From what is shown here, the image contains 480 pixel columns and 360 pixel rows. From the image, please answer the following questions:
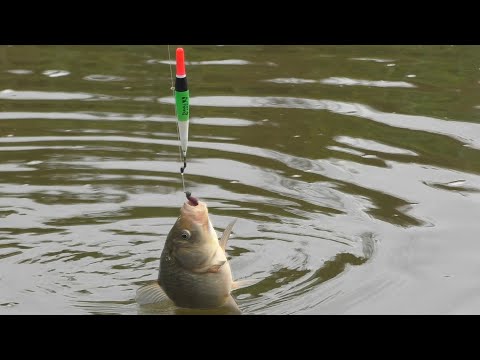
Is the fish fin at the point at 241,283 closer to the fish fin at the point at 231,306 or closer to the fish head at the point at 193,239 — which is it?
the fish fin at the point at 231,306

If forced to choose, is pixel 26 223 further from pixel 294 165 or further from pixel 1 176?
pixel 294 165

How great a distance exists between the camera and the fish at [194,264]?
5.22m

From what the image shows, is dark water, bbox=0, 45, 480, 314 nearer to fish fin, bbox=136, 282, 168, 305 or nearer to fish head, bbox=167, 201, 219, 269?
fish fin, bbox=136, 282, 168, 305

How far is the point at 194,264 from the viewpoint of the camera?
524cm

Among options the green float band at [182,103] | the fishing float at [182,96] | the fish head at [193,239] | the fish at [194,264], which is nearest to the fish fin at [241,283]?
the fish at [194,264]

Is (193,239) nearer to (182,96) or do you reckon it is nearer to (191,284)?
(191,284)

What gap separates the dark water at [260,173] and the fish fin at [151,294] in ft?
0.71

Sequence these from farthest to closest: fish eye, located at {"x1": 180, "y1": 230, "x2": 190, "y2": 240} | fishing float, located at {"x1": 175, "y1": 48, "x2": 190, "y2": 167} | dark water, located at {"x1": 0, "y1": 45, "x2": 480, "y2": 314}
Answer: dark water, located at {"x1": 0, "y1": 45, "x2": 480, "y2": 314} < fishing float, located at {"x1": 175, "y1": 48, "x2": 190, "y2": 167} < fish eye, located at {"x1": 180, "y1": 230, "x2": 190, "y2": 240}

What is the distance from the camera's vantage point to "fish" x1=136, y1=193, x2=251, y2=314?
5.22 meters

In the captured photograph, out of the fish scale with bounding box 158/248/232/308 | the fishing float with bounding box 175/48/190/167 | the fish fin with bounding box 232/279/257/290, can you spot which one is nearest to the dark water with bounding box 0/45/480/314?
the fish fin with bounding box 232/279/257/290

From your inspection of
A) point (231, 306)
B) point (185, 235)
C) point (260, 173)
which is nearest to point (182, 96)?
point (185, 235)

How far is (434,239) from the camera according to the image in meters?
6.51

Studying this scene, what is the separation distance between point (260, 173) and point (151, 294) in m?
2.36

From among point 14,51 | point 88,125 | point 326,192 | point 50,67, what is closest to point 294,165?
point 326,192
